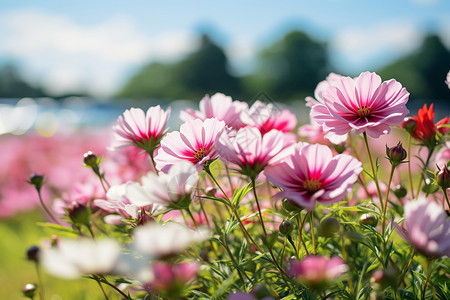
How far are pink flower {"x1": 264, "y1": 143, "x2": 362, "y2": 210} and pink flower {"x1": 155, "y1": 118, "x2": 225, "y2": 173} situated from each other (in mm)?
93

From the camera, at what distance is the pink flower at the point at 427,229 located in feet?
1.18

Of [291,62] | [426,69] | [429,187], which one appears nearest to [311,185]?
[429,187]

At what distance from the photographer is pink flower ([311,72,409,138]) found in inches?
19.3

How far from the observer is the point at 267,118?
65 centimetres

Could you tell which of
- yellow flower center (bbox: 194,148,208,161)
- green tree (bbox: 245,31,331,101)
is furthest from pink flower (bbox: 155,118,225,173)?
green tree (bbox: 245,31,331,101)

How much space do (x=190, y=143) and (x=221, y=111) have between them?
0.15 meters


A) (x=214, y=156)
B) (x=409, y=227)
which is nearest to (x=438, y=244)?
(x=409, y=227)

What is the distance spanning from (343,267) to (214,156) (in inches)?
8.1

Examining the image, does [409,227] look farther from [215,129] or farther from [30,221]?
[30,221]

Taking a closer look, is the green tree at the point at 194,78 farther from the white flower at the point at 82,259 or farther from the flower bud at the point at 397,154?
the white flower at the point at 82,259

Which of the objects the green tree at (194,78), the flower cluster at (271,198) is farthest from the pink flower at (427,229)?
Answer: the green tree at (194,78)

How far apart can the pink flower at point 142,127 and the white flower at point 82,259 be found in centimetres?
27

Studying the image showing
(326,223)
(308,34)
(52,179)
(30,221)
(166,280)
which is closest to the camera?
(166,280)

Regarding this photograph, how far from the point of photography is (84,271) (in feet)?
1.08
